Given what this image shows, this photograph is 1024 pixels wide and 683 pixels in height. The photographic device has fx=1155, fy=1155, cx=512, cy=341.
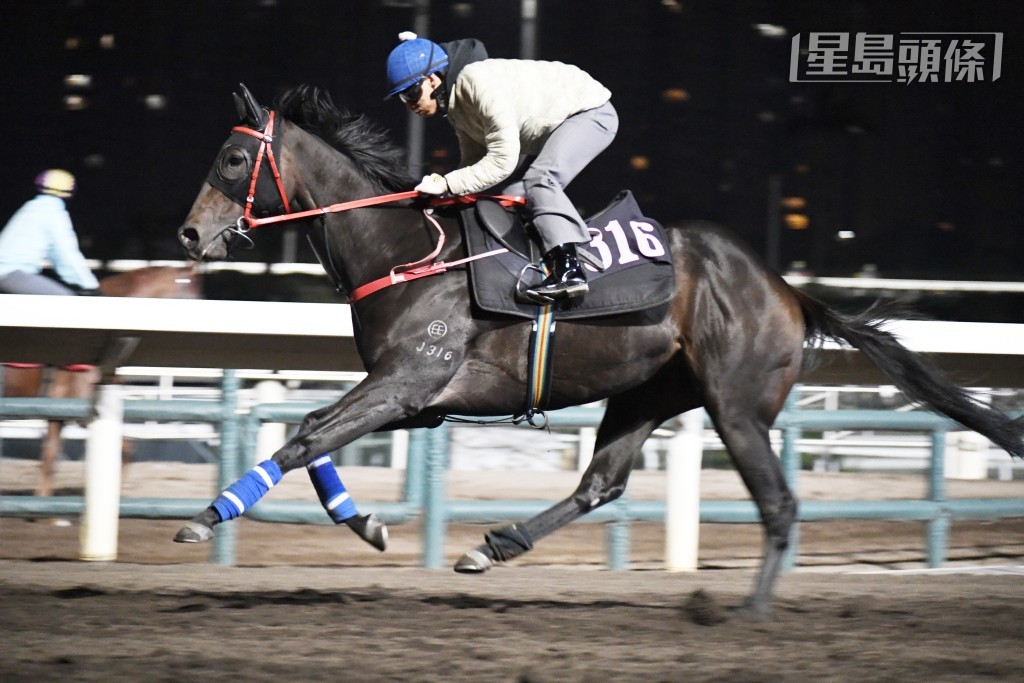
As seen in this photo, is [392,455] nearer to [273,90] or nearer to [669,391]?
[669,391]

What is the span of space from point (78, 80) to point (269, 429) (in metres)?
6.59

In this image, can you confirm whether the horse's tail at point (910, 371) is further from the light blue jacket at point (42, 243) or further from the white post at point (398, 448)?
the light blue jacket at point (42, 243)

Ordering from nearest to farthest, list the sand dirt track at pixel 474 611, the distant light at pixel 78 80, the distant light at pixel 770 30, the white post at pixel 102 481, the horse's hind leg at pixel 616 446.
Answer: the sand dirt track at pixel 474 611 < the horse's hind leg at pixel 616 446 < the white post at pixel 102 481 < the distant light at pixel 770 30 < the distant light at pixel 78 80

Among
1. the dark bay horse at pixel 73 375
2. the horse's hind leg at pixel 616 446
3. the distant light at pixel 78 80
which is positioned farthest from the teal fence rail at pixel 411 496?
the distant light at pixel 78 80

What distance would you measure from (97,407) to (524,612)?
2.53 m

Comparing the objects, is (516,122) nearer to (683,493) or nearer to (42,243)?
(683,493)

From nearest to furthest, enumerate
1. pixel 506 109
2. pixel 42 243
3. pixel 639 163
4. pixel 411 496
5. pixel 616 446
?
1. pixel 506 109
2. pixel 616 446
3. pixel 411 496
4. pixel 42 243
5. pixel 639 163

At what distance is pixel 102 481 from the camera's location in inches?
214

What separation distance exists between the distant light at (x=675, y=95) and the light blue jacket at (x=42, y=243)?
5963 millimetres

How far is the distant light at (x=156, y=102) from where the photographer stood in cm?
1091

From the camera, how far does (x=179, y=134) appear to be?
35.6ft

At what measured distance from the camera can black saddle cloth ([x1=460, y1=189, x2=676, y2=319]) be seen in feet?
12.6

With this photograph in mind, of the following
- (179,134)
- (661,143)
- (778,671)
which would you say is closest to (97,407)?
(778,671)

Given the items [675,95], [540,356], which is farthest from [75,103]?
[540,356]
